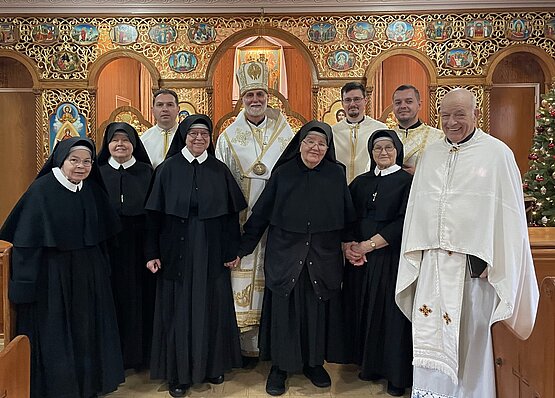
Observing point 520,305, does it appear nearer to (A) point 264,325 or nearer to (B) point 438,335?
(B) point 438,335

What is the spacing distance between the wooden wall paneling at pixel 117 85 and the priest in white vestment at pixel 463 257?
284 inches

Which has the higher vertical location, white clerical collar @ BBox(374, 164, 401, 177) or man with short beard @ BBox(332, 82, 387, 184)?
man with short beard @ BBox(332, 82, 387, 184)

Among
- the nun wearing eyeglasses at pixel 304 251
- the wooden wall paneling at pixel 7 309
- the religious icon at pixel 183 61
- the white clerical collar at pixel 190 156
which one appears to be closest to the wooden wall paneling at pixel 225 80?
the religious icon at pixel 183 61

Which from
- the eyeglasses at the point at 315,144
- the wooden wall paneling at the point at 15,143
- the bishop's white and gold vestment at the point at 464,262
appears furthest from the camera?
the wooden wall paneling at the point at 15,143

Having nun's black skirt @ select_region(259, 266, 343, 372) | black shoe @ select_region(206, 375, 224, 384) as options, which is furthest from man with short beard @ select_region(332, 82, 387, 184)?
black shoe @ select_region(206, 375, 224, 384)

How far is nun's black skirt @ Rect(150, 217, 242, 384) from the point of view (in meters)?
3.71

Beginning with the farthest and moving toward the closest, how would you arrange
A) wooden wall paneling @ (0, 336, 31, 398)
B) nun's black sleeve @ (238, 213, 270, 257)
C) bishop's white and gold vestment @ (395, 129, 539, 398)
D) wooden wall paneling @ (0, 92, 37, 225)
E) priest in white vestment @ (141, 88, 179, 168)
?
wooden wall paneling @ (0, 92, 37, 225) → priest in white vestment @ (141, 88, 179, 168) → nun's black sleeve @ (238, 213, 270, 257) → bishop's white and gold vestment @ (395, 129, 539, 398) → wooden wall paneling @ (0, 336, 31, 398)

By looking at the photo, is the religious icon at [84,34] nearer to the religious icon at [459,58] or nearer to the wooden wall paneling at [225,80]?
the wooden wall paneling at [225,80]

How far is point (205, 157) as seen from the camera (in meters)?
3.84

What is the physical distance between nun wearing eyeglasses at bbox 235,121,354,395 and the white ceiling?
208 inches

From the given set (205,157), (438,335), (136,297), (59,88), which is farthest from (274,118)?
(59,88)

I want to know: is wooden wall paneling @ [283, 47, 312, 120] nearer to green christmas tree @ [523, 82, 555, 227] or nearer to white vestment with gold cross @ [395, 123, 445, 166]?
green christmas tree @ [523, 82, 555, 227]

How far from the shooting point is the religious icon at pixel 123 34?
8.62m

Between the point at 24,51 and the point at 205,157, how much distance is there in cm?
615
